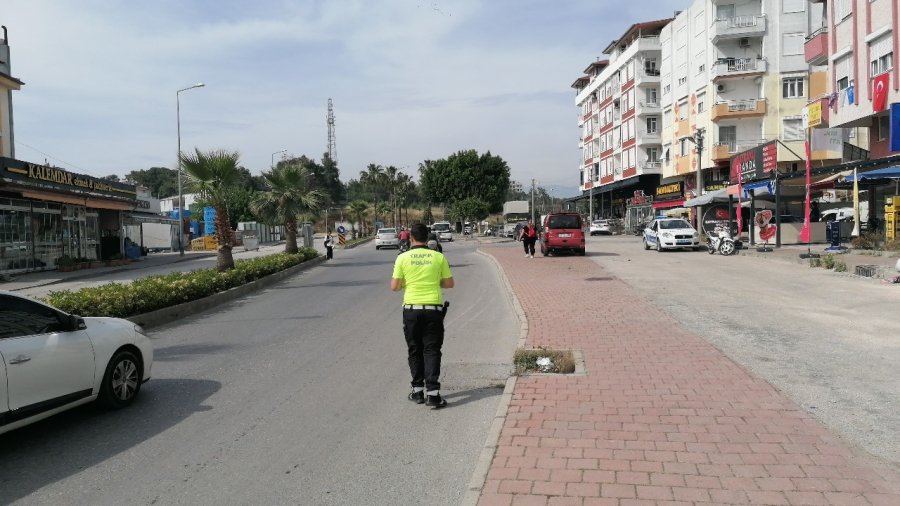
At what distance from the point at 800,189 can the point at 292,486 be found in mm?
33330

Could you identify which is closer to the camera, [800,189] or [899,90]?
[899,90]

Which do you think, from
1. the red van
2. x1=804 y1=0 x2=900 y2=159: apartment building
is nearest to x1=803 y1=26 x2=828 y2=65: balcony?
x1=804 y1=0 x2=900 y2=159: apartment building

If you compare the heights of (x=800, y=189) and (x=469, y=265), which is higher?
(x=800, y=189)

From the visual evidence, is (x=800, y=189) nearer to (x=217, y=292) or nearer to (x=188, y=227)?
(x=217, y=292)

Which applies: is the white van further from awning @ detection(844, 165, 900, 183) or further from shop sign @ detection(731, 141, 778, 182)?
awning @ detection(844, 165, 900, 183)

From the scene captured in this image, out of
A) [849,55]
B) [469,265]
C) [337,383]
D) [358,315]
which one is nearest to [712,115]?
[849,55]

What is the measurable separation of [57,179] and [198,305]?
1969 centimetres

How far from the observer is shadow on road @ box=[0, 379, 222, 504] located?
16.0ft

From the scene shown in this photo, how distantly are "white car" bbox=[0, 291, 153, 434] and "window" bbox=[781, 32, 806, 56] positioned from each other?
50436mm

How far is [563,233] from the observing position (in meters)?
27.8

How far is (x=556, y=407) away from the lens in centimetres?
594

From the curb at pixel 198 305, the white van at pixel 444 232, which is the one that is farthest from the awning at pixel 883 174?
the white van at pixel 444 232

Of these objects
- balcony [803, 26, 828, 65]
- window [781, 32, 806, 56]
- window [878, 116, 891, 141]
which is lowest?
window [878, 116, 891, 141]

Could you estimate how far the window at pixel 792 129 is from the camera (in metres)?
47.1
